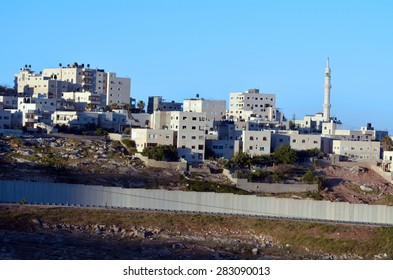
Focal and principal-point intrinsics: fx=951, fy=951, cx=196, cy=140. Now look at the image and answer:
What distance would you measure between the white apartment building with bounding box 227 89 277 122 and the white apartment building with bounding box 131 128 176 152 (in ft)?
79.8

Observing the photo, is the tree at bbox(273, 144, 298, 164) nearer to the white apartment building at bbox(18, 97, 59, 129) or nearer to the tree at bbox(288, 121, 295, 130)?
the white apartment building at bbox(18, 97, 59, 129)

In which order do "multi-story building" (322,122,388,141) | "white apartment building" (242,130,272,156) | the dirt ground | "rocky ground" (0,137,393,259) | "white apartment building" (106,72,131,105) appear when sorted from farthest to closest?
"white apartment building" (106,72,131,105) → "multi-story building" (322,122,388,141) → "white apartment building" (242,130,272,156) → the dirt ground → "rocky ground" (0,137,393,259)

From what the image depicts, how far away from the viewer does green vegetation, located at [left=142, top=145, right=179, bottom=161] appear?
61875 millimetres

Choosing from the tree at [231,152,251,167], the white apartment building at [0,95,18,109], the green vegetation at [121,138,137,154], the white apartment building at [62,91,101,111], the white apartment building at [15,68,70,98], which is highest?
the white apartment building at [15,68,70,98]

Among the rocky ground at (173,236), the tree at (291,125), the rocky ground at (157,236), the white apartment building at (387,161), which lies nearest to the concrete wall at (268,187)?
the rocky ground at (157,236)

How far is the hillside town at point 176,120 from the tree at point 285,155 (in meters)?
2.15

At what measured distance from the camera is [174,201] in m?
48.6

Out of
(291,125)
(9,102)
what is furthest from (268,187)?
(9,102)

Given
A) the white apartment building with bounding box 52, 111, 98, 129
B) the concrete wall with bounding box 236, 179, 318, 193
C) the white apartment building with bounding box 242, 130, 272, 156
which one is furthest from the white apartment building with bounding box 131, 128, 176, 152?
the concrete wall with bounding box 236, 179, 318, 193

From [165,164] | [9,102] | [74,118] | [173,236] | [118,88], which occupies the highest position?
[118,88]

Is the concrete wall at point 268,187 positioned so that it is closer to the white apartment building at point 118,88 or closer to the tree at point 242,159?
the tree at point 242,159

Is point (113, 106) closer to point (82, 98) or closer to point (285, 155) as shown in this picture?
point (82, 98)

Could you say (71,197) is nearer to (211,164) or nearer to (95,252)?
(95,252)

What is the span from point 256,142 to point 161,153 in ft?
33.3
